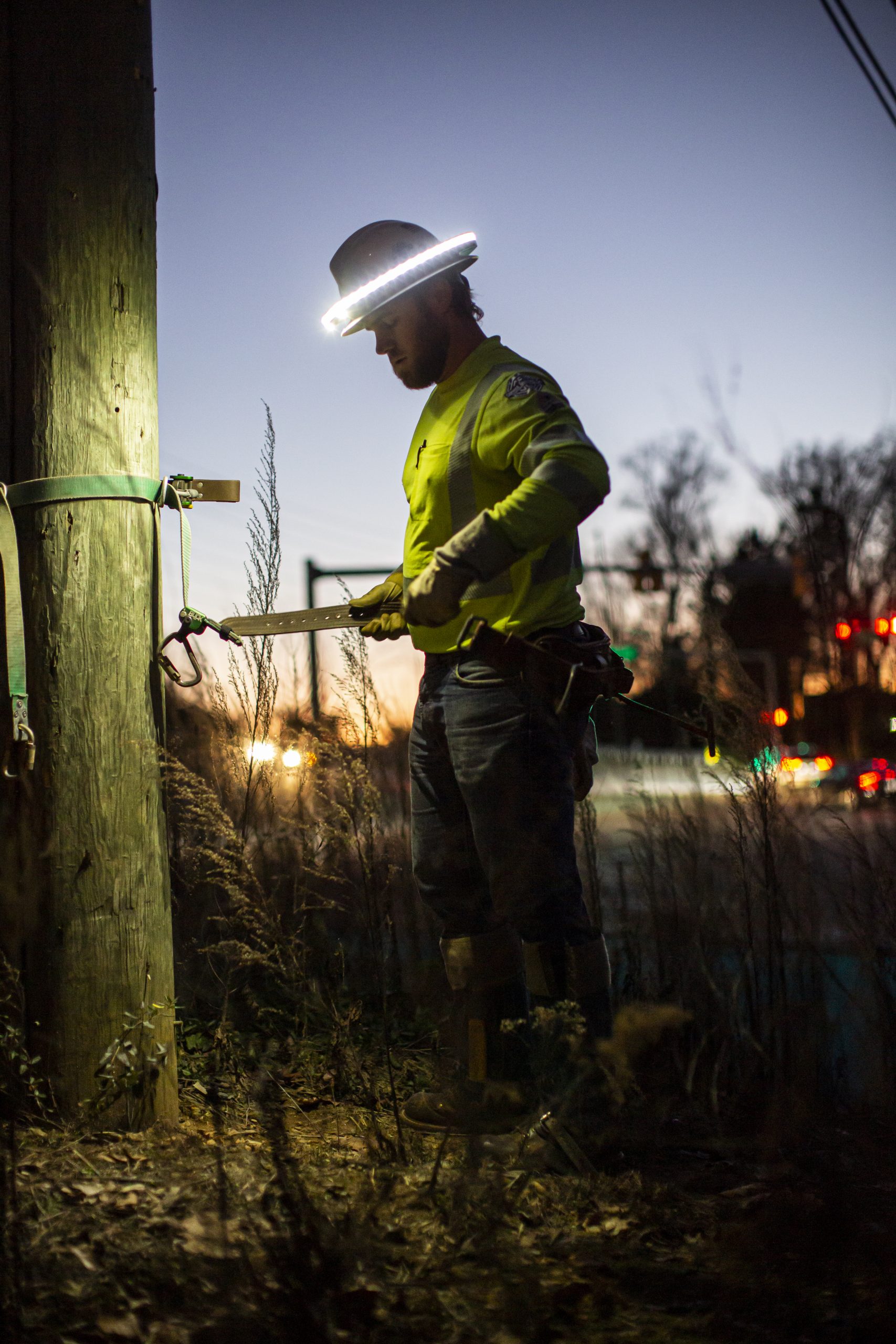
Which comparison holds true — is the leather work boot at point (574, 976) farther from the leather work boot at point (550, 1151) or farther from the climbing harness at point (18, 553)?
the climbing harness at point (18, 553)

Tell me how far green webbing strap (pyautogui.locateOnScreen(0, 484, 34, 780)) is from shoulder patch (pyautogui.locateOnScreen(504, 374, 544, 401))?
48.5 inches

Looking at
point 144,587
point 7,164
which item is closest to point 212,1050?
point 144,587

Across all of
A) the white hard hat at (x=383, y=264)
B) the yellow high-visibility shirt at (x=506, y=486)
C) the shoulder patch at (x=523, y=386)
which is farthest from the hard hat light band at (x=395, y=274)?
the shoulder patch at (x=523, y=386)

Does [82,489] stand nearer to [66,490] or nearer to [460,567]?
[66,490]

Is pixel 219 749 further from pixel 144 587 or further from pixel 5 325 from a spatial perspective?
pixel 5 325

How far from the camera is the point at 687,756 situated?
4348 mm

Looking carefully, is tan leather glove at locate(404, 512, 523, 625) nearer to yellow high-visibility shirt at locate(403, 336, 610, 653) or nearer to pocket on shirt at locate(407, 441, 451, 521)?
yellow high-visibility shirt at locate(403, 336, 610, 653)

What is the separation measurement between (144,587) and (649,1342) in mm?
1982

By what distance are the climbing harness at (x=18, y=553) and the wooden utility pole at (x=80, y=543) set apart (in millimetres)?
32

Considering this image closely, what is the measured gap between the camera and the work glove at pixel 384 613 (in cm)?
279

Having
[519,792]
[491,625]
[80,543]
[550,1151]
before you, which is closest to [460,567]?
[491,625]

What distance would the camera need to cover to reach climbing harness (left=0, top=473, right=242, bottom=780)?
8.21 feet

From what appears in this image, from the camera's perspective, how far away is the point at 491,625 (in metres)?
2.47

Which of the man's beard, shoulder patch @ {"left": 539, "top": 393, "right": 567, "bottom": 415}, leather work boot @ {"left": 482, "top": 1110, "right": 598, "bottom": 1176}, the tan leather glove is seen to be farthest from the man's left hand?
leather work boot @ {"left": 482, "top": 1110, "right": 598, "bottom": 1176}
